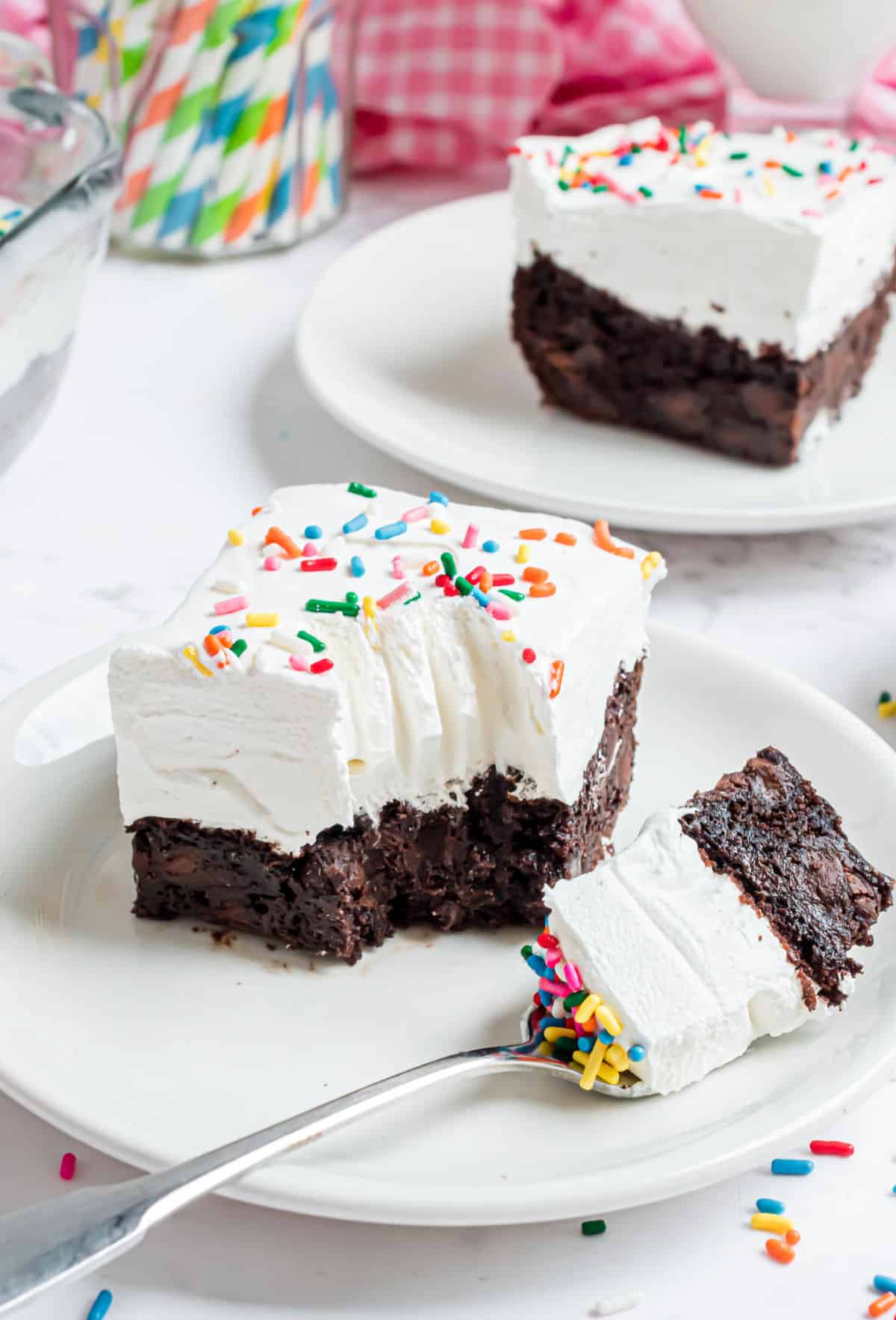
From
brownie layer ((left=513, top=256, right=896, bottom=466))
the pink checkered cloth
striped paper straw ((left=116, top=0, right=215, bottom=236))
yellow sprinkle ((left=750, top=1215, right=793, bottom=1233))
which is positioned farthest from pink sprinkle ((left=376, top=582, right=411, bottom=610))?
the pink checkered cloth

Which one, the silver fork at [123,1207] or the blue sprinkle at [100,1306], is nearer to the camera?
the silver fork at [123,1207]

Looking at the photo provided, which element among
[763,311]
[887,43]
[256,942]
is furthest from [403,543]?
[887,43]

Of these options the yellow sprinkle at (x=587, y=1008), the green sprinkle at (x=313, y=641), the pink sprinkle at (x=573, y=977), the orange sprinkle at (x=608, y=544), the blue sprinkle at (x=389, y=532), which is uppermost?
the green sprinkle at (x=313, y=641)

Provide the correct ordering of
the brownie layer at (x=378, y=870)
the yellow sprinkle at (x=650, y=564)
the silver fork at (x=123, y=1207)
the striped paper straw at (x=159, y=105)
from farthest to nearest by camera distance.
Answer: the striped paper straw at (x=159, y=105)
the yellow sprinkle at (x=650, y=564)
the brownie layer at (x=378, y=870)
the silver fork at (x=123, y=1207)

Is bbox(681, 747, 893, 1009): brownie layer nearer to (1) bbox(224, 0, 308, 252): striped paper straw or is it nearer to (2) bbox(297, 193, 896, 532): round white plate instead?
(2) bbox(297, 193, 896, 532): round white plate

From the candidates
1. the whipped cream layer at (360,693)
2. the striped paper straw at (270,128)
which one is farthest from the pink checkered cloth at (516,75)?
the whipped cream layer at (360,693)

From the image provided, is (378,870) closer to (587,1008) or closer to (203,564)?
(587,1008)

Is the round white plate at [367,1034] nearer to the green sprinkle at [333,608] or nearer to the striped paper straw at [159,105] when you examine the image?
the green sprinkle at [333,608]

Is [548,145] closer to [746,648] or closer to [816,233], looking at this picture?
[816,233]
